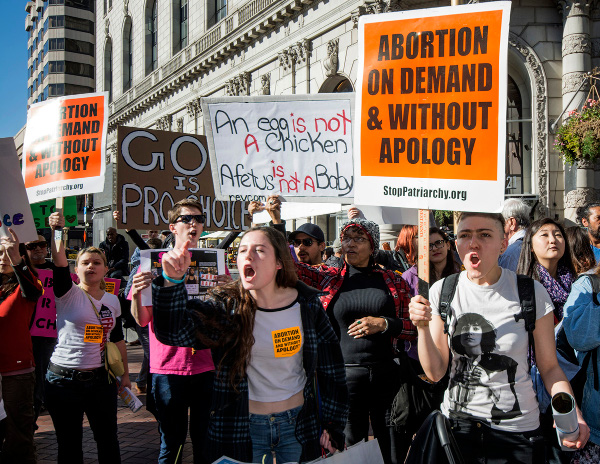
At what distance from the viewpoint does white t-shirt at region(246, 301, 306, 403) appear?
261 centimetres

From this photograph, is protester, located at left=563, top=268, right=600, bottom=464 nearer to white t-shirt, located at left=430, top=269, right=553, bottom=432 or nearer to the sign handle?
white t-shirt, located at left=430, top=269, right=553, bottom=432

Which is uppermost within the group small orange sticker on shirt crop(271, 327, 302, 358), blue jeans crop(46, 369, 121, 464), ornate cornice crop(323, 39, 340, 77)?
ornate cornice crop(323, 39, 340, 77)

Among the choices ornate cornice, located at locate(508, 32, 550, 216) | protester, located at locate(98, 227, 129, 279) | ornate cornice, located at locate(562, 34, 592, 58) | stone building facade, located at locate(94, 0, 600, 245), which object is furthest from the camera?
ornate cornice, located at locate(508, 32, 550, 216)

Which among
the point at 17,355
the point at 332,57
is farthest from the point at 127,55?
the point at 17,355

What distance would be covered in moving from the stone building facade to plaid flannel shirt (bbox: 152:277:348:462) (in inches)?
397

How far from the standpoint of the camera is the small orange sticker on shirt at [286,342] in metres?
2.62

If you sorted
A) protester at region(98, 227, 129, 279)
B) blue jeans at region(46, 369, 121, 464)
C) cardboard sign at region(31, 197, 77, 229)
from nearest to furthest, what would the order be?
blue jeans at region(46, 369, 121, 464) < cardboard sign at region(31, 197, 77, 229) < protester at region(98, 227, 129, 279)

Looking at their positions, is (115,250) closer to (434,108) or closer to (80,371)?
(80,371)

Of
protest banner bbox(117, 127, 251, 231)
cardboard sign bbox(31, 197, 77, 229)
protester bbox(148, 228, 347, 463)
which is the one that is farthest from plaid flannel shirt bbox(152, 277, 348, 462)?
cardboard sign bbox(31, 197, 77, 229)

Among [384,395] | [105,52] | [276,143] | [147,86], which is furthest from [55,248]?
[105,52]

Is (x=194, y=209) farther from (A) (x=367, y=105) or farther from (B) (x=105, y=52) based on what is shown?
(B) (x=105, y=52)

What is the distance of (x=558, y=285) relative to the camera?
12.0ft

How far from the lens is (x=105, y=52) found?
138 feet

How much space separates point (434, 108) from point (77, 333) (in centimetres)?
293
